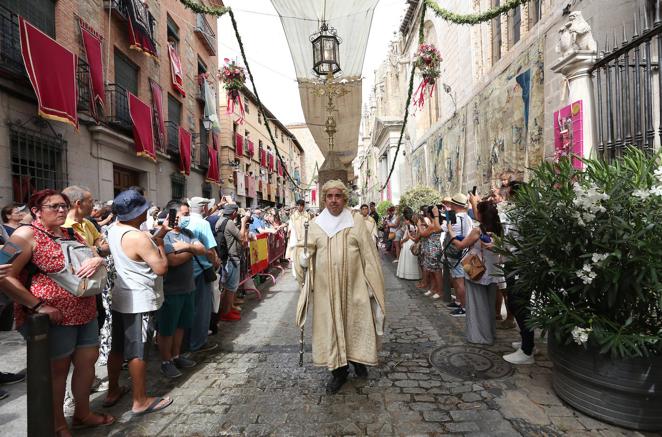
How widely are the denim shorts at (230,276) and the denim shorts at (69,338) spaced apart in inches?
109

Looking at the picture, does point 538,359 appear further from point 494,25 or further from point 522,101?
point 494,25

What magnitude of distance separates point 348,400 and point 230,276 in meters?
2.96

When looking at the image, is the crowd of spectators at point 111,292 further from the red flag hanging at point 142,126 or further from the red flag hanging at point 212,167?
the red flag hanging at point 212,167

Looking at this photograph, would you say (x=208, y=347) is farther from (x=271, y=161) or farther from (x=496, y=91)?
(x=271, y=161)

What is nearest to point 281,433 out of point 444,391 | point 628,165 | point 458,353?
point 444,391

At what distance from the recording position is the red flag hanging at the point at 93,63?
884 centimetres

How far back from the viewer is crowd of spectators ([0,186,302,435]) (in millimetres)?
2250

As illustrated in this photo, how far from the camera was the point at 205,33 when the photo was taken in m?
17.5

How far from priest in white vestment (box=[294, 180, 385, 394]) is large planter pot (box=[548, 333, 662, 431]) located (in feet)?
4.83

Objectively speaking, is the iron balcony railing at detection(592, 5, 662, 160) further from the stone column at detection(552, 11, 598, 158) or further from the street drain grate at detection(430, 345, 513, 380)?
the street drain grate at detection(430, 345, 513, 380)

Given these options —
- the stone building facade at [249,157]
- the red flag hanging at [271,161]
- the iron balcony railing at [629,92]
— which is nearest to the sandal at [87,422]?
the iron balcony railing at [629,92]

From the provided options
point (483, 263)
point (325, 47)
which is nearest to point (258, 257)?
point (325, 47)

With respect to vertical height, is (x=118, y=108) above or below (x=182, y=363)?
above

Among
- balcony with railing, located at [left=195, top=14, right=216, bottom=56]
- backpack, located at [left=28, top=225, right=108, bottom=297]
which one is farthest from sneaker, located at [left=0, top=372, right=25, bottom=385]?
balcony with railing, located at [left=195, top=14, right=216, bottom=56]
